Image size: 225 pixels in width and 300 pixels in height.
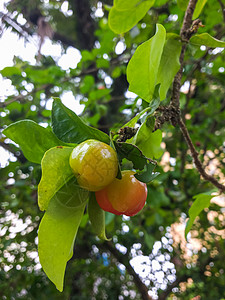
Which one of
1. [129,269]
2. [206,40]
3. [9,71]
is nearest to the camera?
[206,40]

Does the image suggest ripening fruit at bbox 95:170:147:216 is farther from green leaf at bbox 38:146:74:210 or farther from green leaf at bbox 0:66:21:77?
green leaf at bbox 0:66:21:77

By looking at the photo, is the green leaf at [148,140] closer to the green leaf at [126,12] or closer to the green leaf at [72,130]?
the green leaf at [72,130]

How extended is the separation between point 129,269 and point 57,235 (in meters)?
1.61

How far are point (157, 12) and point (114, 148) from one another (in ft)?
3.07

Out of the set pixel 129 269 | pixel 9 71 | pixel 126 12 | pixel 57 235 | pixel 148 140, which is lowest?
pixel 129 269

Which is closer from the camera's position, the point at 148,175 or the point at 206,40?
the point at 148,175

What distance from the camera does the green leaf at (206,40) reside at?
17.7 inches

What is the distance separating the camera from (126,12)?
50 centimetres

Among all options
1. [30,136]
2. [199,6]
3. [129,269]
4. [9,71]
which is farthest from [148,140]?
[129,269]

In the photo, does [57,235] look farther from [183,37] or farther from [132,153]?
[183,37]

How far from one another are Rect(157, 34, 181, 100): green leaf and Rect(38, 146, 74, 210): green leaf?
0.63 feet

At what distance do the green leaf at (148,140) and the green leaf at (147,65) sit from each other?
6 centimetres

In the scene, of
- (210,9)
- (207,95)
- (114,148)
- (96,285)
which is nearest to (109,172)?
(114,148)

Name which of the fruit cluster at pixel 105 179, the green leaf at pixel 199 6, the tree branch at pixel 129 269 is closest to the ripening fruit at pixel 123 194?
the fruit cluster at pixel 105 179
